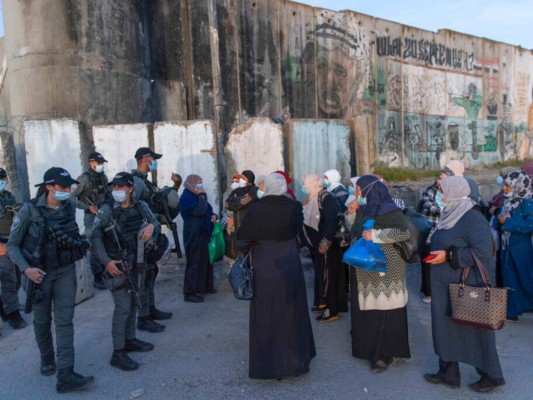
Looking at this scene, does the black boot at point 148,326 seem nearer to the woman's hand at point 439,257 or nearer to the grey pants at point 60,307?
the grey pants at point 60,307

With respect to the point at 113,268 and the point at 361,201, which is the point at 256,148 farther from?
the point at 113,268

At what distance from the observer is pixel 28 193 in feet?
28.5

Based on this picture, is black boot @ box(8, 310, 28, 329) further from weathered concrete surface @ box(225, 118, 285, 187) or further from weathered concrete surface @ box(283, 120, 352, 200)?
weathered concrete surface @ box(283, 120, 352, 200)

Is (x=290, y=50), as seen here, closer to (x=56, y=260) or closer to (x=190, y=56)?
(x=190, y=56)

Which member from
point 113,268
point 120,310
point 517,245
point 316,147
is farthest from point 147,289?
point 517,245

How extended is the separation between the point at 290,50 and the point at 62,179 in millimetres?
9858

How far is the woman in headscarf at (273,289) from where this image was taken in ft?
12.5

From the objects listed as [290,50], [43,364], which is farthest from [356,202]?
[290,50]

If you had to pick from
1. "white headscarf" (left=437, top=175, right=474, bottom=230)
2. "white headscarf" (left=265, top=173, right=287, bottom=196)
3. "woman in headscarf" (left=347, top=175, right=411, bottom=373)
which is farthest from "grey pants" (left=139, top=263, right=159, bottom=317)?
"white headscarf" (left=437, top=175, right=474, bottom=230)


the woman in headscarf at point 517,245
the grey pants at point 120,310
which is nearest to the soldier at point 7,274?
the grey pants at point 120,310

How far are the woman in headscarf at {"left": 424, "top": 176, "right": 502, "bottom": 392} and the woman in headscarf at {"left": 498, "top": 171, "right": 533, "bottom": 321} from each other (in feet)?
5.58

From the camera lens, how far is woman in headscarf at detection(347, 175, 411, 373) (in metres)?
3.91

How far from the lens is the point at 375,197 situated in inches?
158

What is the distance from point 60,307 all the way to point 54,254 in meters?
0.45
